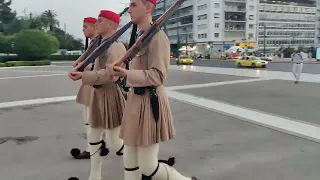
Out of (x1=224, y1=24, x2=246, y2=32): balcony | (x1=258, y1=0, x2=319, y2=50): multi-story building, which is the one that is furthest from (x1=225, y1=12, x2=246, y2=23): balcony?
(x1=258, y1=0, x2=319, y2=50): multi-story building

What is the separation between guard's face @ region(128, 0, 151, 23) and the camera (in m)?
2.53

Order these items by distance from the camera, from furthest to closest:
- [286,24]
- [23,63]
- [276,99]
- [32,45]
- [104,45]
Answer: [286,24] → [32,45] → [23,63] → [276,99] → [104,45]

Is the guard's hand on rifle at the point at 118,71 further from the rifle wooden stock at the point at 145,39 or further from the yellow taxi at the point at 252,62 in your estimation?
the yellow taxi at the point at 252,62

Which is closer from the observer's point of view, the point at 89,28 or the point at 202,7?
the point at 89,28

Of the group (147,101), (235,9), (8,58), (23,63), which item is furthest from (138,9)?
(235,9)

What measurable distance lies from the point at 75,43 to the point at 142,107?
66783 mm

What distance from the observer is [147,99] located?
2516mm

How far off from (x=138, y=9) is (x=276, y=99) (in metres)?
7.29

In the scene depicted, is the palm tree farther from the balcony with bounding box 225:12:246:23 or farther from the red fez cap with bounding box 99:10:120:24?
the red fez cap with bounding box 99:10:120:24

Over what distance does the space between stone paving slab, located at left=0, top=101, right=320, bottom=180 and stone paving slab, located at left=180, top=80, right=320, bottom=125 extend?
1.47 m

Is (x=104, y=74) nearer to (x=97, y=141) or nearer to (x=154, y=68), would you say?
(x=154, y=68)

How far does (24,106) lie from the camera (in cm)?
848

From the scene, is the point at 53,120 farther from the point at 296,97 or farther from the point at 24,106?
the point at 296,97

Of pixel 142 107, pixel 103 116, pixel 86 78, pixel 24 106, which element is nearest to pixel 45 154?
pixel 103 116
